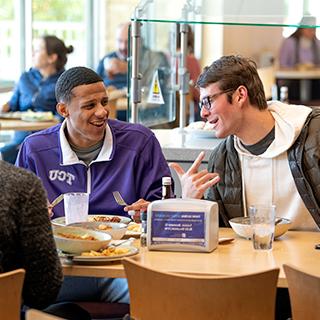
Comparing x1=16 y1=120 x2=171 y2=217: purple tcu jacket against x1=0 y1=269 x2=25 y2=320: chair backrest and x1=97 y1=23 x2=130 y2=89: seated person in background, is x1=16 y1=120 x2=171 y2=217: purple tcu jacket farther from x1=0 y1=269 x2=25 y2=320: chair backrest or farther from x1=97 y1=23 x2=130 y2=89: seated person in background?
x1=97 y1=23 x2=130 y2=89: seated person in background

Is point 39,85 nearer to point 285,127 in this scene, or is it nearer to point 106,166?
point 106,166

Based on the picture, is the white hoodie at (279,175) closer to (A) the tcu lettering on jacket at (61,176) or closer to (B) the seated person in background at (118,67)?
(A) the tcu lettering on jacket at (61,176)

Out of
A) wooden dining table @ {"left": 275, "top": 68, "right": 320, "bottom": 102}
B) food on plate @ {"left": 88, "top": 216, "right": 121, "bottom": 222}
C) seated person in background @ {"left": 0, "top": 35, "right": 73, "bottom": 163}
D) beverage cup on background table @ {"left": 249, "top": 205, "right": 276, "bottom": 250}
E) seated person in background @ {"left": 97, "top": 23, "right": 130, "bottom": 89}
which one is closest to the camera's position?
beverage cup on background table @ {"left": 249, "top": 205, "right": 276, "bottom": 250}

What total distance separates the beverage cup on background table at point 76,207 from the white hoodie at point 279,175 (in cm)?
60

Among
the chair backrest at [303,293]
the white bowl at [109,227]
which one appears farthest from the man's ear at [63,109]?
the chair backrest at [303,293]

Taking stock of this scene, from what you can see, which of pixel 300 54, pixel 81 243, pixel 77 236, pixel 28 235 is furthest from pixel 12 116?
pixel 300 54

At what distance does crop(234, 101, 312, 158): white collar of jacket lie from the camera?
3514mm

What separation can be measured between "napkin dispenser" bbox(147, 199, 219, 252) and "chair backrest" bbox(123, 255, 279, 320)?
0.45 meters

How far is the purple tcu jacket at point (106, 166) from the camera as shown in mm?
3711

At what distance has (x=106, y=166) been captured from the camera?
12.3 feet

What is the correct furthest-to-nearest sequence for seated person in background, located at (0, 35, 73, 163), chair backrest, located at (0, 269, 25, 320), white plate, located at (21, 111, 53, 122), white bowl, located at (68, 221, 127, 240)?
seated person in background, located at (0, 35, 73, 163) < white plate, located at (21, 111, 53, 122) < white bowl, located at (68, 221, 127, 240) < chair backrest, located at (0, 269, 25, 320)

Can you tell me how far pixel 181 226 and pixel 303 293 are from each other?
625 mm

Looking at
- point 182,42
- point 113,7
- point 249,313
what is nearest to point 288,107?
point 249,313

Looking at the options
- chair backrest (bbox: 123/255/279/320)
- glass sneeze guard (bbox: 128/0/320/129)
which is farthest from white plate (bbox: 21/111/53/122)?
chair backrest (bbox: 123/255/279/320)
